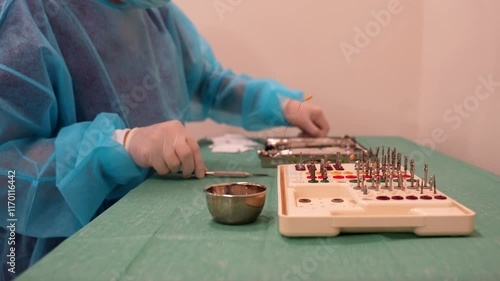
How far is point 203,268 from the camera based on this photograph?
64 centimetres

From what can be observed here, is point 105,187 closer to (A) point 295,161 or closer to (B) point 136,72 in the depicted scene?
(B) point 136,72

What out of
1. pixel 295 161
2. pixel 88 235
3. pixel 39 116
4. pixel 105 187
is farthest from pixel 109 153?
pixel 295 161

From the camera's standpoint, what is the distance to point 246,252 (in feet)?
2.28

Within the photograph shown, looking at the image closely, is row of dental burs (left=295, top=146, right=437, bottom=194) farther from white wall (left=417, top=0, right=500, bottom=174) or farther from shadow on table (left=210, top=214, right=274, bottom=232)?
white wall (left=417, top=0, right=500, bottom=174)

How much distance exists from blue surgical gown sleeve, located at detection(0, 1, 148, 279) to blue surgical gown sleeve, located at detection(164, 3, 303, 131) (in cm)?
66

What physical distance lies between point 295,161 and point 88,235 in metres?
0.67

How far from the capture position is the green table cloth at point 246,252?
62cm
